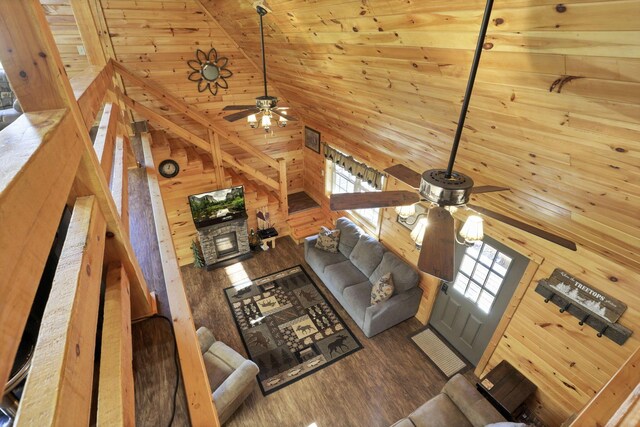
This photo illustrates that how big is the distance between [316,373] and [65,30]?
6216 millimetres

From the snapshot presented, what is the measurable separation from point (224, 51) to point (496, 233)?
517 centimetres

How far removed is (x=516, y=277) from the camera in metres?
3.47

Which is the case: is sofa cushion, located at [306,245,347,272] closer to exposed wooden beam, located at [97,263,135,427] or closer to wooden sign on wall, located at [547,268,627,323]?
wooden sign on wall, located at [547,268,627,323]

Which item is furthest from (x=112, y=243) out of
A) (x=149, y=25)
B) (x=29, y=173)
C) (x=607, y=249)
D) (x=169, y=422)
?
(x=149, y=25)

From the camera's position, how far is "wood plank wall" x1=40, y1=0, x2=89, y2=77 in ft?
14.7

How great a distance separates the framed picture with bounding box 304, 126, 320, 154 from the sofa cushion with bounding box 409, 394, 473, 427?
16.3 feet

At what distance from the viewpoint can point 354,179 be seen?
6031 mm

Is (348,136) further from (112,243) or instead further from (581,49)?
(112,243)

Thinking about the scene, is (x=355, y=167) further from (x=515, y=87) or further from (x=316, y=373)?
(x=515, y=87)

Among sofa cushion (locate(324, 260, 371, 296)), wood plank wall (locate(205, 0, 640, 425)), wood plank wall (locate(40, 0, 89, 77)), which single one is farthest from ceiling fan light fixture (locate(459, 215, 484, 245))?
wood plank wall (locate(40, 0, 89, 77))

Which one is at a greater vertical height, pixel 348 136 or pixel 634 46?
pixel 634 46

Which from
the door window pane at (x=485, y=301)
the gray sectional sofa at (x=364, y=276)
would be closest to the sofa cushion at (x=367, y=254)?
the gray sectional sofa at (x=364, y=276)

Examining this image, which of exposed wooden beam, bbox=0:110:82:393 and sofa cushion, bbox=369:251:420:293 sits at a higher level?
exposed wooden beam, bbox=0:110:82:393

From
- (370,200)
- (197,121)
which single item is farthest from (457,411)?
(197,121)
